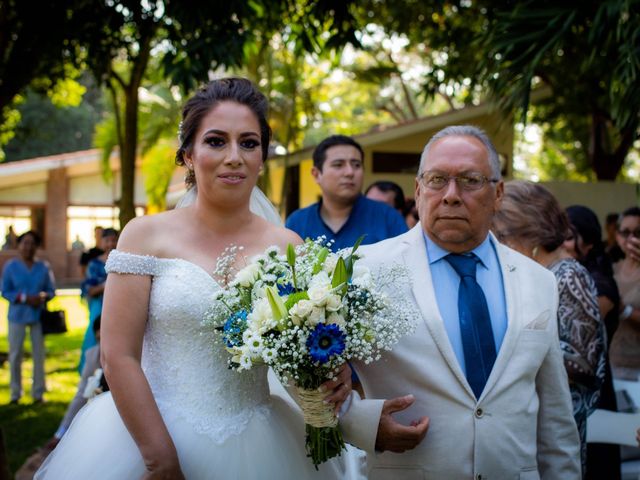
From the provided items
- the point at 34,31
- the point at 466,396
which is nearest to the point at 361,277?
the point at 466,396

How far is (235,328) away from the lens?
9.28 feet

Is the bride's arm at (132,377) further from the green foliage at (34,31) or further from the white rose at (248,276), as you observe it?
the green foliage at (34,31)

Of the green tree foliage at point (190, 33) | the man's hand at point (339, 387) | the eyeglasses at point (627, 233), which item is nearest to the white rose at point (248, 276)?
the man's hand at point (339, 387)

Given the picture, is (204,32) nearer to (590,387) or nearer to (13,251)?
(590,387)

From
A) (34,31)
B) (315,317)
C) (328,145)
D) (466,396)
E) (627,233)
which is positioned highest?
(34,31)

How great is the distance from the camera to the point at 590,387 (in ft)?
13.7

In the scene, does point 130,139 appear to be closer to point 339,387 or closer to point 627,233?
point 627,233

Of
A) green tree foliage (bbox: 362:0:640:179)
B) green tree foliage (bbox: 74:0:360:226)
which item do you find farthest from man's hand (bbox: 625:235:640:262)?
green tree foliage (bbox: 74:0:360:226)

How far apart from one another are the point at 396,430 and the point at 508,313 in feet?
2.17

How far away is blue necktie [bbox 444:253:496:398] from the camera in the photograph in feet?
10.0

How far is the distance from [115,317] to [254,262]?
590 millimetres

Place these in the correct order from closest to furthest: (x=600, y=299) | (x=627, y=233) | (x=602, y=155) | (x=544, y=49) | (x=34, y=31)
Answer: (x=600, y=299) → (x=544, y=49) → (x=627, y=233) → (x=34, y=31) → (x=602, y=155)

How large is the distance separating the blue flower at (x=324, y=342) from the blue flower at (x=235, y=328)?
30cm

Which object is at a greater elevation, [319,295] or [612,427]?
[319,295]
